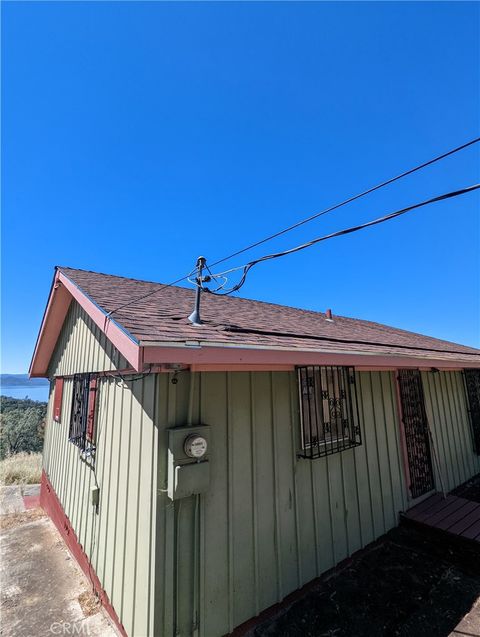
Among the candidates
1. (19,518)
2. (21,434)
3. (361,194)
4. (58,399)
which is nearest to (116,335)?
(361,194)

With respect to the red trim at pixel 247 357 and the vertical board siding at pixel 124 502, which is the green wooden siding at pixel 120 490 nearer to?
the vertical board siding at pixel 124 502

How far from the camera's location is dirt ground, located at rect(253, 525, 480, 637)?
241 centimetres

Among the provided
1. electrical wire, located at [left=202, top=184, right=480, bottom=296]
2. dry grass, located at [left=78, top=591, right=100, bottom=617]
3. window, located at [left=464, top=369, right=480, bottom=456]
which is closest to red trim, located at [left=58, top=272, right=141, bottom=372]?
electrical wire, located at [left=202, top=184, right=480, bottom=296]

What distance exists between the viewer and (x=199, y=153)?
233 inches

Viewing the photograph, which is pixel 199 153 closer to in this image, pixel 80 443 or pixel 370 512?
pixel 80 443

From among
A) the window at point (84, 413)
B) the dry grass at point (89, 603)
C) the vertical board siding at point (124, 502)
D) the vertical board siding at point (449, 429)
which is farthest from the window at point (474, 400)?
the window at point (84, 413)

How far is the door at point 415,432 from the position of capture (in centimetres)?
462

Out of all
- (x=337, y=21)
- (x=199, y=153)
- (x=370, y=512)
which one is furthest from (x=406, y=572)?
(x=199, y=153)

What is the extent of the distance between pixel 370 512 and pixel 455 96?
5250mm

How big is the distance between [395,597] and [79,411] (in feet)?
15.1

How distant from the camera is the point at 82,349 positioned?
15.0 ft

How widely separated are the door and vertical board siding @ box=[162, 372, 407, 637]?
1.49 m

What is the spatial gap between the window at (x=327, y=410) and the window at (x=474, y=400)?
15.9ft

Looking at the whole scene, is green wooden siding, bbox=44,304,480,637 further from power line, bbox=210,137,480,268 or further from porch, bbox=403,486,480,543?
power line, bbox=210,137,480,268
